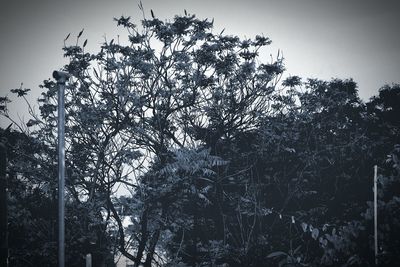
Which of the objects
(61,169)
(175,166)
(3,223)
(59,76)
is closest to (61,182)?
(61,169)

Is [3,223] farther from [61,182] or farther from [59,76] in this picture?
[59,76]

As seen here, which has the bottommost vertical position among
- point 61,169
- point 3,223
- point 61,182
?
point 3,223

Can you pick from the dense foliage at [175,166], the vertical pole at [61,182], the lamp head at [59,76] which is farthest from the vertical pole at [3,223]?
the dense foliage at [175,166]

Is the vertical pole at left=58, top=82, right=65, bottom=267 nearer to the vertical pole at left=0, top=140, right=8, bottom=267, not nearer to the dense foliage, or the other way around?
the vertical pole at left=0, top=140, right=8, bottom=267

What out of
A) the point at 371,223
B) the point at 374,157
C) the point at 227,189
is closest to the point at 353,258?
the point at 371,223

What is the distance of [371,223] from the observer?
232 inches

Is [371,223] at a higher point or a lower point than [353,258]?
higher

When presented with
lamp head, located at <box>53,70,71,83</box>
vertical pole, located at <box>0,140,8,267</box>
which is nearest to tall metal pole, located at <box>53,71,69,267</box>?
lamp head, located at <box>53,70,71,83</box>

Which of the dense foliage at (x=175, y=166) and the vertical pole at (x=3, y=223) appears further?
the dense foliage at (x=175, y=166)

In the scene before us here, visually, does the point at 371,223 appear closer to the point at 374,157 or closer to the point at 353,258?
the point at 353,258

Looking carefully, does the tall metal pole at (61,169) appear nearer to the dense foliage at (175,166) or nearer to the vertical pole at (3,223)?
the vertical pole at (3,223)

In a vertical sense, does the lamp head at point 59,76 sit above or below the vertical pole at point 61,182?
above

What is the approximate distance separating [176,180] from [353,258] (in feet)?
16.6

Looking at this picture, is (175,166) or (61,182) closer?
(61,182)
